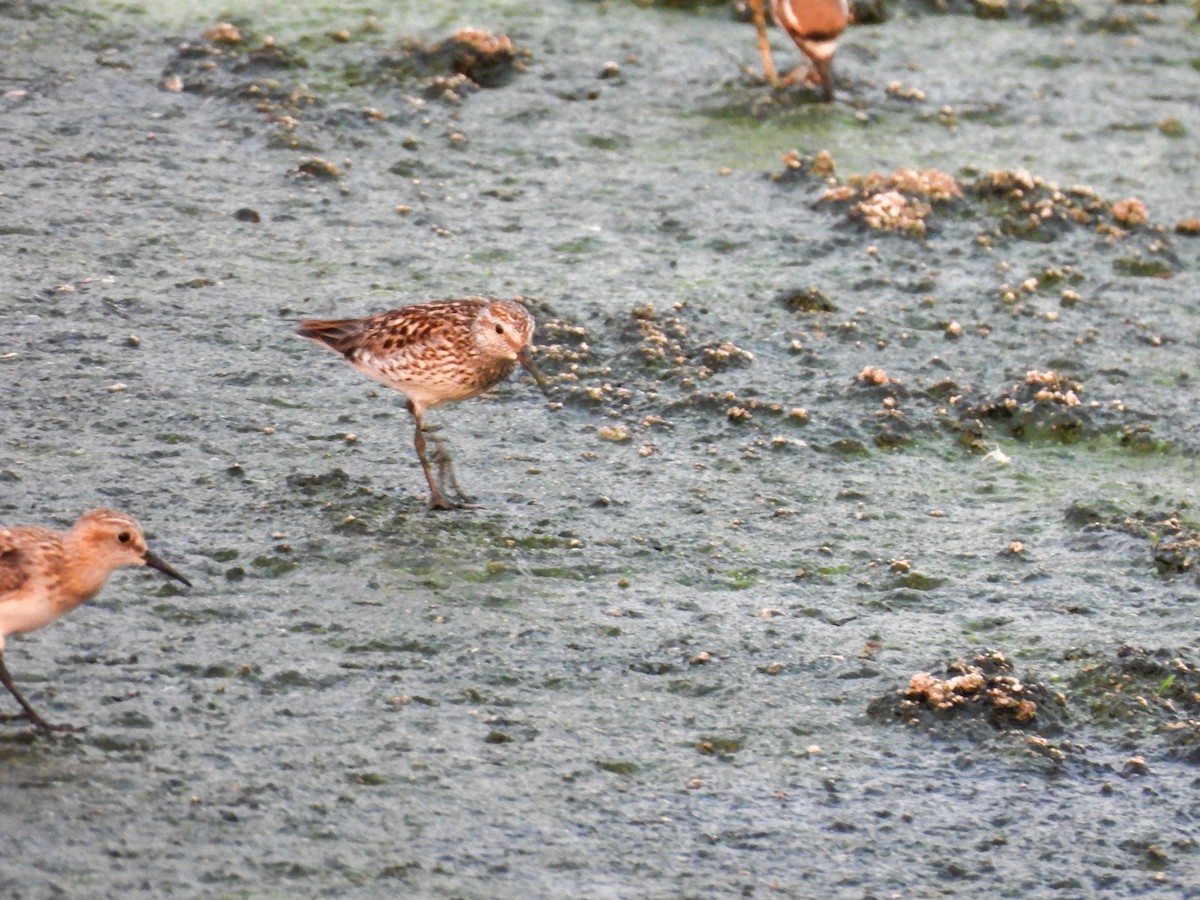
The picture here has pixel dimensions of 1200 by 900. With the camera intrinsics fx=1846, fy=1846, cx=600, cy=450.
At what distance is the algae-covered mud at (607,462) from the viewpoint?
5.02 metres

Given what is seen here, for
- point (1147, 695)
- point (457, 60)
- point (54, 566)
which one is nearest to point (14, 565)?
point (54, 566)

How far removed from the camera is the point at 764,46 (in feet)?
37.6

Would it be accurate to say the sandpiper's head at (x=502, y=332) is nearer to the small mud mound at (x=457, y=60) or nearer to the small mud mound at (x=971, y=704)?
the small mud mound at (x=971, y=704)

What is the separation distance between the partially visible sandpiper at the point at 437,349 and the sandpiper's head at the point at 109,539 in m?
1.42

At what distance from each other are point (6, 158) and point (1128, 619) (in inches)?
226

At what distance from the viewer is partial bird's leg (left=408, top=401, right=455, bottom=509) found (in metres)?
6.60

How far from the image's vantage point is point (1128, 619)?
6383 millimetres

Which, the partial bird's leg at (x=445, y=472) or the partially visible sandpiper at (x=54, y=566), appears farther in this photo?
the partial bird's leg at (x=445, y=472)

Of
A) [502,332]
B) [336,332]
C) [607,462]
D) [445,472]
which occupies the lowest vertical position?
[607,462]

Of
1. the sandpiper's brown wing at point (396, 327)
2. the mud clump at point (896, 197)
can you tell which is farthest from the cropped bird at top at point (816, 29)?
the sandpiper's brown wing at point (396, 327)

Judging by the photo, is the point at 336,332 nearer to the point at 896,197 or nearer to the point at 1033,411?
the point at 1033,411

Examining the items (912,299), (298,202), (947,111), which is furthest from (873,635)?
(947,111)

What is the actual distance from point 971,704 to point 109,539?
8.58 ft

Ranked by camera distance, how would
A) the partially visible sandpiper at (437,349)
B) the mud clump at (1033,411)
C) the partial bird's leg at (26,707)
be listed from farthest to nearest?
1. the mud clump at (1033,411)
2. the partially visible sandpiper at (437,349)
3. the partial bird's leg at (26,707)
